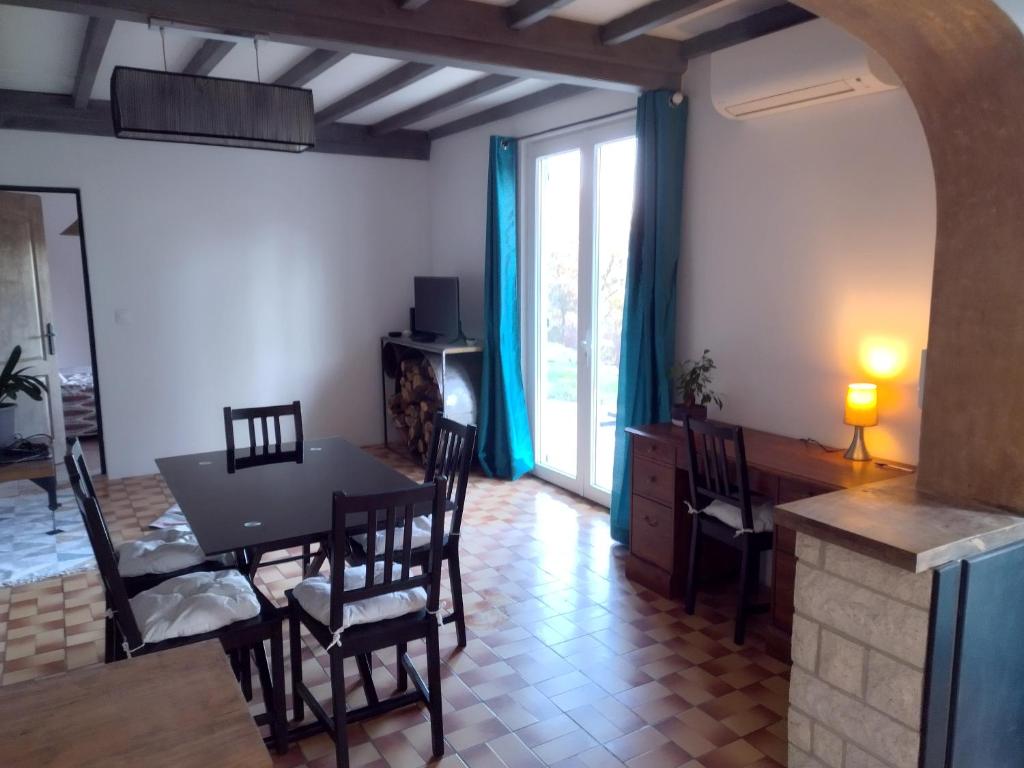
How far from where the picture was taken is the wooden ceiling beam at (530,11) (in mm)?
2889

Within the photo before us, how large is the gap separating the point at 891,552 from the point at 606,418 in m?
2.90

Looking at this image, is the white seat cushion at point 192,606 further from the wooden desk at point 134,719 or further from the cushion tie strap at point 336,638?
the wooden desk at point 134,719

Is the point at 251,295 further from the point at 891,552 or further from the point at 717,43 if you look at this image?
the point at 891,552

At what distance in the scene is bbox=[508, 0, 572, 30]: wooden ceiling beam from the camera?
289 centimetres

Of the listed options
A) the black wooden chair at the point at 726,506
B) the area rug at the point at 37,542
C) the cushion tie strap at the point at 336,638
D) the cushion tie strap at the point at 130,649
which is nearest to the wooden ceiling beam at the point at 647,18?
the black wooden chair at the point at 726,506

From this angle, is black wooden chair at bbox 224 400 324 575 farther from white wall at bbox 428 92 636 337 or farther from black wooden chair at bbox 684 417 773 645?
white wall at bbox 428 92 636 337

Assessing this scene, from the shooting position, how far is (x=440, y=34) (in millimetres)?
3068

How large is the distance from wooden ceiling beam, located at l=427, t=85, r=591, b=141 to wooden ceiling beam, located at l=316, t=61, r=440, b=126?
0.84 m

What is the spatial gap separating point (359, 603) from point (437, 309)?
363 centimetres

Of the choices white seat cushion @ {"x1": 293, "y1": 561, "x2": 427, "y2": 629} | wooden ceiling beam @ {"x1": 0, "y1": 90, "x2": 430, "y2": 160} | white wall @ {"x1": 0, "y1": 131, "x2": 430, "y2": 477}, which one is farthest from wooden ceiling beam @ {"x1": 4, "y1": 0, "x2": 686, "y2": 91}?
white wall @ {"x1": 0, "y1": 131, "x2": 430, "y2": 477}

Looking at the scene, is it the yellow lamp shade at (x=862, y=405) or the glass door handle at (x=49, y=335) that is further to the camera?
the glass door handle at (x=49, y=335)

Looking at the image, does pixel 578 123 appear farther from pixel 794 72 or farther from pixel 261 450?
pixel 261 450

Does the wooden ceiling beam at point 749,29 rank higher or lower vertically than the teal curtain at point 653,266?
higher

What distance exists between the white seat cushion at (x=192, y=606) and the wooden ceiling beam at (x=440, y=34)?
1895mm
